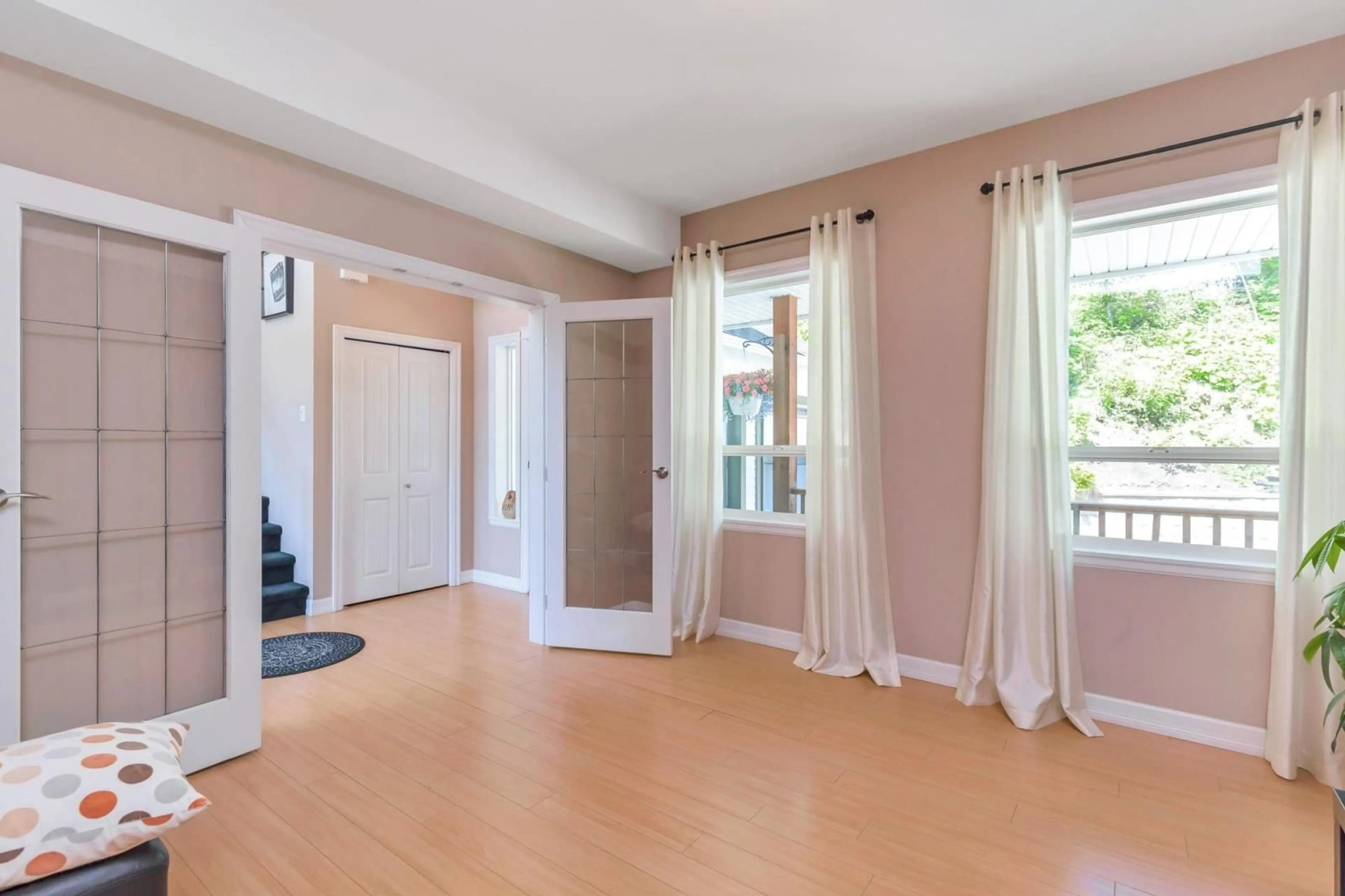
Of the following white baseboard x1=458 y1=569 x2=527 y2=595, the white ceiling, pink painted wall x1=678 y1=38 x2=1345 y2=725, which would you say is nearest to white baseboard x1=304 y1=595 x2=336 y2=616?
Answer: white baseboard x1=458 y1=569 x2=527 y2=595

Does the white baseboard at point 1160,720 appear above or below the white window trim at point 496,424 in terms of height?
below

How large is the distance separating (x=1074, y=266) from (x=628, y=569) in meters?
2.86

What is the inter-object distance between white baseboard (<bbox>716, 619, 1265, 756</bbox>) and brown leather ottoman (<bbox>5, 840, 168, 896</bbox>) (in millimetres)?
3057

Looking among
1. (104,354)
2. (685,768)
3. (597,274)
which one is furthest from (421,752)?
(597,274)

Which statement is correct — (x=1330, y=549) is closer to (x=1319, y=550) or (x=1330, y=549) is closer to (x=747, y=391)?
(x=1319, y=550)

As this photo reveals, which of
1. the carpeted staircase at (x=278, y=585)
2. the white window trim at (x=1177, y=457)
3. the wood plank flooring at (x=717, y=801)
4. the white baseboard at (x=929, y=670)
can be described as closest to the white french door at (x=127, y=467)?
the wood plank flooring at (x=717, y=801)

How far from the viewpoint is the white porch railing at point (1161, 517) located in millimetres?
2617

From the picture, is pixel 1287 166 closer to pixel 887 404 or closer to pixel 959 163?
pixel 959 163

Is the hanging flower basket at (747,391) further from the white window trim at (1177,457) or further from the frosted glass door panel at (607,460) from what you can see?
the white window trim at (1177,457)

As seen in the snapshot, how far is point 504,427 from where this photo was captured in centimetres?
541

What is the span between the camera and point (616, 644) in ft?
12.1

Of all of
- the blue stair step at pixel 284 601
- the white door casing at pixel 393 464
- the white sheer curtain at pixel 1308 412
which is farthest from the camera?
the white door casing at pixel 393 464

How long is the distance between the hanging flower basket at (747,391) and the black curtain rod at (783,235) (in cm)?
80

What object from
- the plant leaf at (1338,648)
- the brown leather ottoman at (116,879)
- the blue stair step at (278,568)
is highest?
the plant leaf at (1338,648)
